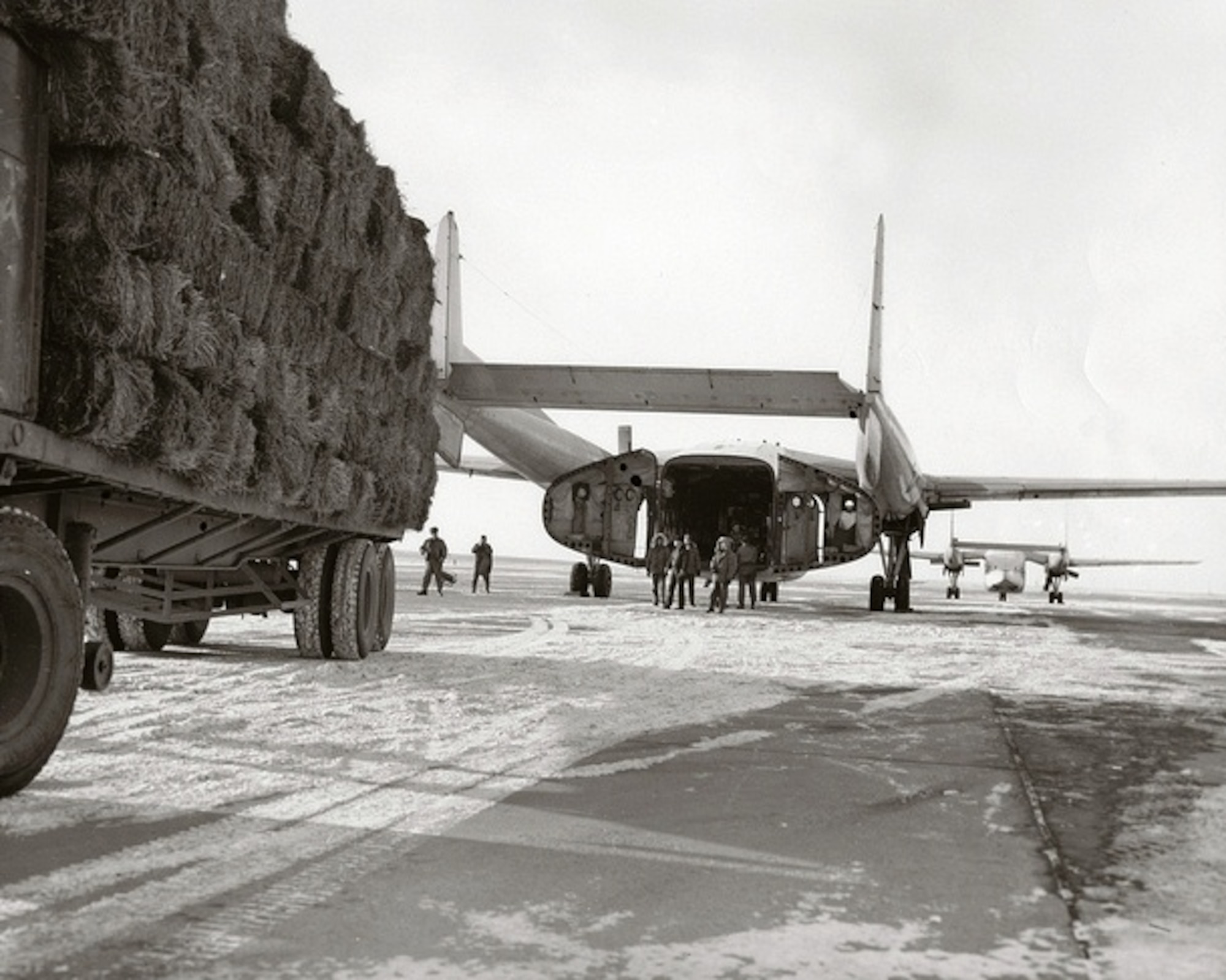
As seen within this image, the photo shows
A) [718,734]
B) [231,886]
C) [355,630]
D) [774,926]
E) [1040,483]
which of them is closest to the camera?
[774,926]

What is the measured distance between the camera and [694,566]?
23.9 m

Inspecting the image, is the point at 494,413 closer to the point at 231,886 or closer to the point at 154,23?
the point at 154,23

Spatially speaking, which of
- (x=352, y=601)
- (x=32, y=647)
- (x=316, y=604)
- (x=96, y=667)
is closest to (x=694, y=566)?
(x=352, y=601)

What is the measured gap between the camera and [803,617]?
22.6 metres

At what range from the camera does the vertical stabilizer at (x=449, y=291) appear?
90.0 ft

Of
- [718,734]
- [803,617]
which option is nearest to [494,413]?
[803,617]

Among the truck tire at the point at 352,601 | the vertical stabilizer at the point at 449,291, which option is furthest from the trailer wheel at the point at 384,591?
the vertical stabilizer at the point at 449,291

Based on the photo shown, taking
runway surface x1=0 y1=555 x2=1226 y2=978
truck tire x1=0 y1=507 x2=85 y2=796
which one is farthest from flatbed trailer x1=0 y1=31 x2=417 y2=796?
runway surface x1=0 y1=555 x2=1226 y2=978

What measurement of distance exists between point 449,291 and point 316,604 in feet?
60.9

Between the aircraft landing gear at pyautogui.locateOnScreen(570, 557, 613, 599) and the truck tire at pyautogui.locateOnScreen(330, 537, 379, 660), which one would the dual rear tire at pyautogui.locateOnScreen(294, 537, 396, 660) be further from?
the aircraft landing gear at pyautogui.locateOnScreen(570, 557, 613, 599)

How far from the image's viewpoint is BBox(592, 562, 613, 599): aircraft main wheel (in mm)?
29312

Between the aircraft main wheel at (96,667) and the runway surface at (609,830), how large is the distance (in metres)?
0.20

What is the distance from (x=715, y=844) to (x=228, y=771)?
7.70 feet

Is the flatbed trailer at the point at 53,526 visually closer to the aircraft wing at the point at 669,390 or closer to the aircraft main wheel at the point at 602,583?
the aircraft wing at the point at 669,390
